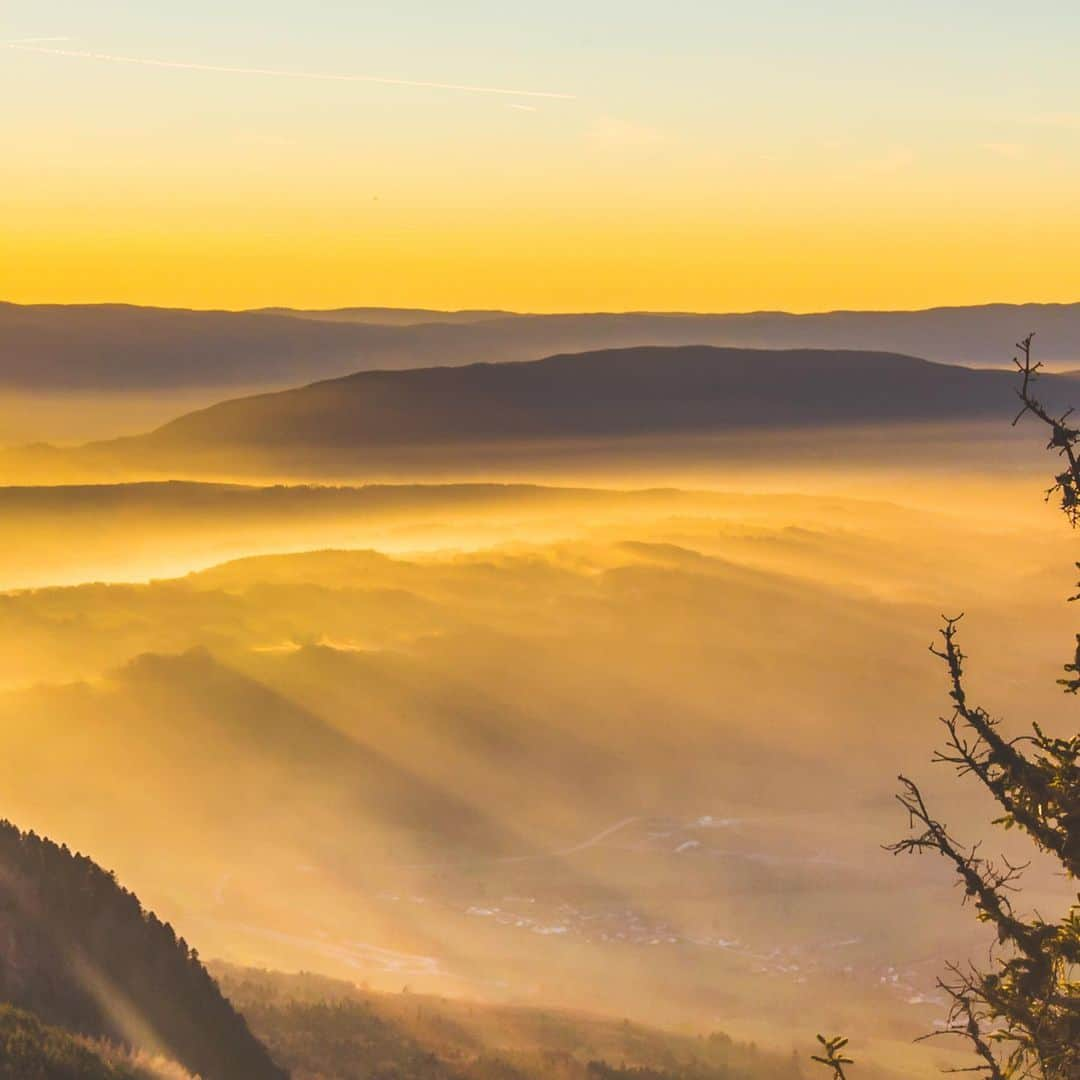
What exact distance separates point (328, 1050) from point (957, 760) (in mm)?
52919

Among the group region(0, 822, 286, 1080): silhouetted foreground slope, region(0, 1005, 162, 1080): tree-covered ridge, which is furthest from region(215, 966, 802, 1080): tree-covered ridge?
region(0, 1005, 162, 1080): tree-covered ridge

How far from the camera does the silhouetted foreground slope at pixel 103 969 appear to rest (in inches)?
1812

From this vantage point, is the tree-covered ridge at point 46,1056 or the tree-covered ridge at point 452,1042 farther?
the tree-covered ridge at point 452,1042

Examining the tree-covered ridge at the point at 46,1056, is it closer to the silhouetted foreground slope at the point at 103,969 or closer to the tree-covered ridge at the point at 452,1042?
the silhouetted foreground slope at the point at 103,969

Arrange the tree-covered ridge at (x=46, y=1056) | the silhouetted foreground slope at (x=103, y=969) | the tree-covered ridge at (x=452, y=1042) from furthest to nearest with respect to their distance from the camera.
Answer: the tree-covered ridge at (x=452, y=1042), the silhouetted foreground slope at (x=103, y=969), the tree-covered ridge at (x=46, y=1056)

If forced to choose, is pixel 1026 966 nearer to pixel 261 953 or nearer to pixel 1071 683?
pixel 1071 683

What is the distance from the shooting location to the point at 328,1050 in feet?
206

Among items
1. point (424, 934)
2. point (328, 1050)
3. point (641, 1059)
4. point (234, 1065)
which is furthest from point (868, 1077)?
point (424, 934)

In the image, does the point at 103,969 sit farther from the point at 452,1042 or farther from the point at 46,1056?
the point at 452,1042

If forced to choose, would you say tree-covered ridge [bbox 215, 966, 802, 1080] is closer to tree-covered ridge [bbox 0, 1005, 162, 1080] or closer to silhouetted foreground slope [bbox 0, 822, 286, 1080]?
silhouetted foreground slope [bbox 0, 822, 286, 1080]

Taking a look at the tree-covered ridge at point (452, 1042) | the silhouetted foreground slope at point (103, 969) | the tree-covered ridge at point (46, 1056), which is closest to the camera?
the tree-covered ridge at point (46, 1056)

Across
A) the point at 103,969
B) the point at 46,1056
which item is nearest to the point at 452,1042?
the point at 103,969

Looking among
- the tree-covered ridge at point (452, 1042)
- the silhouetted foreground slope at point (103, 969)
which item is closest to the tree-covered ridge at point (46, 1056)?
the silhouetted foreground slope at point (103, 969)

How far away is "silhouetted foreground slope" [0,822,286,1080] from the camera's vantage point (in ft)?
151
